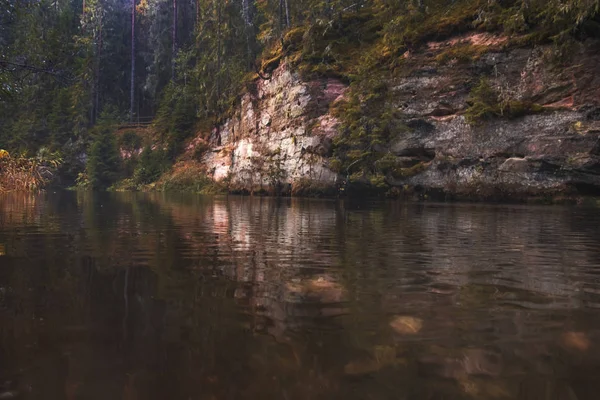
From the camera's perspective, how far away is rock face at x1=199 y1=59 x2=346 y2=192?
25.1 metres

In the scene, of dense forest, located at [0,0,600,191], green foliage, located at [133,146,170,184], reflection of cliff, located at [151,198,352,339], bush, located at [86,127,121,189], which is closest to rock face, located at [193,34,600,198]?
dense forest, located at [0,0,600,191]

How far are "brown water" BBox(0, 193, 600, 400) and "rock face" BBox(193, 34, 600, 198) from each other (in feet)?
37.1

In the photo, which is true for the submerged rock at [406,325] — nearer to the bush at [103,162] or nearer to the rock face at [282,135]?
the rock face at [282,135]

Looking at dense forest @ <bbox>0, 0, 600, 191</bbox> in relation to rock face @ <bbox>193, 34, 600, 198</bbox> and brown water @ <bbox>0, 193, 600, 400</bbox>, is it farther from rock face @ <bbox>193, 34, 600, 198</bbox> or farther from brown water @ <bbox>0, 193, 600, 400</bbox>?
brown water @ <bbox>0, 193, 600, 400</bbox>

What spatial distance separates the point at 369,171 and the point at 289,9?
20.1m

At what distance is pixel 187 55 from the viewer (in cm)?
4456

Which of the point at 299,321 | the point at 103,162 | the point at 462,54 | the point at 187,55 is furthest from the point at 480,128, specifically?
the point at 103,162

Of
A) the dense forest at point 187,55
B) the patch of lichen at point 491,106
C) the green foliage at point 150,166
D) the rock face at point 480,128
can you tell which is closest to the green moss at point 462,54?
the rock face at point 480,128

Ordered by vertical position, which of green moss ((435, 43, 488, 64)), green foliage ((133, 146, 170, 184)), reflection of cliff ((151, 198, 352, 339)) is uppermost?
green moss ((435, 43, 488, 64))

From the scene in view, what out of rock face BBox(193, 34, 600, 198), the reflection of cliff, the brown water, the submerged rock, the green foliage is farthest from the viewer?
the green foliage

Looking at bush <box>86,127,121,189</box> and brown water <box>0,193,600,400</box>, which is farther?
bush <box>86,127,121,189</box>

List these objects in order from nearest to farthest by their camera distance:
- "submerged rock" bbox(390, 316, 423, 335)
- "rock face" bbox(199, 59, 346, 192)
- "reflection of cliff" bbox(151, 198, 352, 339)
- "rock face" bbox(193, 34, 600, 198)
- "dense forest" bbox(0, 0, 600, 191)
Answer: "submerged rock" bbox(390, 316, 423, 335)
"reflection of cliff" bbox(151, 198, 352, 339)
"rock face" bbox(193, 34, 600, 198)
"dense forest" bbox(0, 0, 600, 191)
"rock face" bbox(199, 59, 346, 192)

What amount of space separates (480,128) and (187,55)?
34822mm

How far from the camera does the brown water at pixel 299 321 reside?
2.38m
